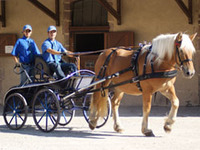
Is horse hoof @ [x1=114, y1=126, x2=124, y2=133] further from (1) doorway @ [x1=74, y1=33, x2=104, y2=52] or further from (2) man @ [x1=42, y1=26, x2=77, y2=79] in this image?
(1) doorway @ [x1=74, y1=33, x2=104, y2=52]

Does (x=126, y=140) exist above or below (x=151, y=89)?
below

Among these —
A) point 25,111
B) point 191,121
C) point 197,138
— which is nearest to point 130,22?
point 191,121

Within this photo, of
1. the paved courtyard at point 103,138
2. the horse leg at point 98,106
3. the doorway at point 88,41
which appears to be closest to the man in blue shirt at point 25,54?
the paved courtyard at point 103,138

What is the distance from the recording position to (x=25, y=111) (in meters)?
8.84

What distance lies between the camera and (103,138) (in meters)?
7.81

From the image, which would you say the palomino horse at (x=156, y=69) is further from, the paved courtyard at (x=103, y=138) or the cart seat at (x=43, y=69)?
the cart seat at (x=43, y=69)

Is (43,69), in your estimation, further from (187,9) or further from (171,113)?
(187,9)

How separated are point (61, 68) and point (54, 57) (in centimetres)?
27

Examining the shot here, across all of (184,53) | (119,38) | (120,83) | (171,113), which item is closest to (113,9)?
(119,38)

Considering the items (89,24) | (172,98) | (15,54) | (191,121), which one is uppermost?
(89,24)

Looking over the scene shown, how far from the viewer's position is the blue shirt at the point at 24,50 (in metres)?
9.37

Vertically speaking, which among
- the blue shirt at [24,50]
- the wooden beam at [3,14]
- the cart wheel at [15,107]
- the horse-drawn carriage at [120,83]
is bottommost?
the cart wheel at [15,107]

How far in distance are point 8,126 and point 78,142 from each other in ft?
7.45

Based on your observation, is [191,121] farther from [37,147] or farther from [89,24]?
[89,24]
